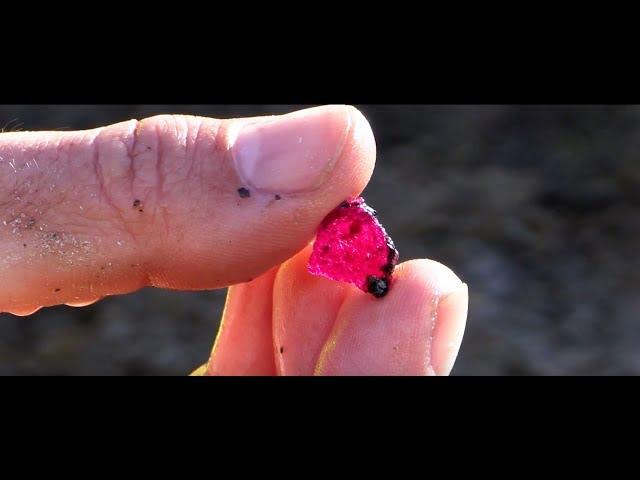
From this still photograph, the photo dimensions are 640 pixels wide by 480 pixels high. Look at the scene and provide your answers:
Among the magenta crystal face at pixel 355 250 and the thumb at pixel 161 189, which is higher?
the thumb at pixel 161 189

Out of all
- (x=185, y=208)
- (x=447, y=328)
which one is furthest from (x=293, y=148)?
(x=447, y=328)

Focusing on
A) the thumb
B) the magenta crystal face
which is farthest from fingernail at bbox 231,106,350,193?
A: the magenta crystal face

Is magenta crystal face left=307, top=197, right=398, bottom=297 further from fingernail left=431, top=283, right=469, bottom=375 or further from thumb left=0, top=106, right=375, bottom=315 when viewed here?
fingernail left=431, top=283, right=469, bottom=375

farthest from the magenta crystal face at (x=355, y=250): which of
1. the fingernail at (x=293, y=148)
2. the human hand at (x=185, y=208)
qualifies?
the fingernail at (x=293, y=148)

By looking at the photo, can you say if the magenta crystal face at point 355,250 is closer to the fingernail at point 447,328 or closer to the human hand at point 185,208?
the human hand at point 185,208

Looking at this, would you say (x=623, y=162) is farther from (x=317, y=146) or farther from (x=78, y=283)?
(x=78, y=283)
